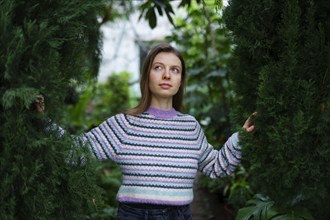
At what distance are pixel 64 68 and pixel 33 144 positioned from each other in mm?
545

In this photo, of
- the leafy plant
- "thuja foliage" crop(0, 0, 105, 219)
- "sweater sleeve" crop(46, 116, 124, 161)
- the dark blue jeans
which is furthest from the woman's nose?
the leafy plant

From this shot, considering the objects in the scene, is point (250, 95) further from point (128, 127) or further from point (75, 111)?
point (75, 111)

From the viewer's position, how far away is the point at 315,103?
2.32 m

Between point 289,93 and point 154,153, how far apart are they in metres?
0.76

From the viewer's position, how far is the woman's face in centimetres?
252

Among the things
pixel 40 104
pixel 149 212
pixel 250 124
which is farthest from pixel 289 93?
pixel 40 104

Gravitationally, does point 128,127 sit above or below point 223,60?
below

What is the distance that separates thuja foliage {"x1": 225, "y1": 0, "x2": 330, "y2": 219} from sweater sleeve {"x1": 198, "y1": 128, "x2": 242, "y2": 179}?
85 millimetres

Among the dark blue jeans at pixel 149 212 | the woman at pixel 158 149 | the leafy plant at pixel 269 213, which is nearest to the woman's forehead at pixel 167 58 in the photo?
the woman at pixel 158 149

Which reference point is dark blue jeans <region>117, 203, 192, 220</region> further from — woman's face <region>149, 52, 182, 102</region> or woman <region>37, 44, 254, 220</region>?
woman's face <region>149, 52, 182, 102</region>

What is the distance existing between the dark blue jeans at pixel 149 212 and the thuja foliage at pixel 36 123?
36 centimetres

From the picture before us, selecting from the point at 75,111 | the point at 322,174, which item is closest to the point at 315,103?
the point at 322,174

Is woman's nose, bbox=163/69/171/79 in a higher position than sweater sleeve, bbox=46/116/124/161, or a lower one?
higher

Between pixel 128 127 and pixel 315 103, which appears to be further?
pixel 128 127
